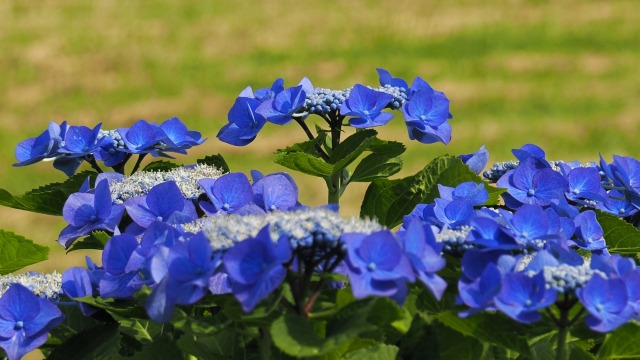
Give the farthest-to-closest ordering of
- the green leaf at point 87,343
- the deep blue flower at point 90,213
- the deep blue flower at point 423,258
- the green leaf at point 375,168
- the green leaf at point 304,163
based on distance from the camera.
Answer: the green leaf at point 375,168
the green leaf at point 304,163
the deep blue flower at point 90,213
the green leaf at point 87,343
the deep blue flower at point 423,258

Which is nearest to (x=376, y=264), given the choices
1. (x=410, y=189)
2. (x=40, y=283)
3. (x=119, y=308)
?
(x=119, y=308)

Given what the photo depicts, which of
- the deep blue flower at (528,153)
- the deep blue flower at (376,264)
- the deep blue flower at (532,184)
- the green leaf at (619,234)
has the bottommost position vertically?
the green leaf at (619,234)

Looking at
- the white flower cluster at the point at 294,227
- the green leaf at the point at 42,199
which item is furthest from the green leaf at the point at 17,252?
the white flower cluster at the point at 294,227

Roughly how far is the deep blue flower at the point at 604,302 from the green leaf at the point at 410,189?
747 mm

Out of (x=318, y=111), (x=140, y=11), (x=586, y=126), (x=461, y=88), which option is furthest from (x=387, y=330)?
(x=140, y=11)

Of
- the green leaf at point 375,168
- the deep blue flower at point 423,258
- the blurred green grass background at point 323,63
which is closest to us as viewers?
the deep blue flower at point 423,258

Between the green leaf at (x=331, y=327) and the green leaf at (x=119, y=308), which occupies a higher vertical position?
the green leaf at (x=331, y=327)

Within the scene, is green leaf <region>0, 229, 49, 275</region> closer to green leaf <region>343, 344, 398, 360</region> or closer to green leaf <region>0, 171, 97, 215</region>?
green leaf <region>0, 171, 97, 215</region>

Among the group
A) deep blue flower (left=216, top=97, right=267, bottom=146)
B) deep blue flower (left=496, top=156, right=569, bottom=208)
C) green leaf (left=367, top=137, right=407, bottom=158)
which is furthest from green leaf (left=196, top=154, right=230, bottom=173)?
deep blue flower (left=496, top=156, right=569, bottom=208)

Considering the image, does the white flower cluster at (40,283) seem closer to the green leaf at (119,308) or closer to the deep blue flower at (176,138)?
the green leaf at (119,308)

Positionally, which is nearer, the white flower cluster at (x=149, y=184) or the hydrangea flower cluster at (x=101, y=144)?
the white flower cluster at (x=149, y=184)

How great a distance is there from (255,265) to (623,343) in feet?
1.80

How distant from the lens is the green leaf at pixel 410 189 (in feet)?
7.64

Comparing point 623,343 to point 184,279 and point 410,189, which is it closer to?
point 184,279
